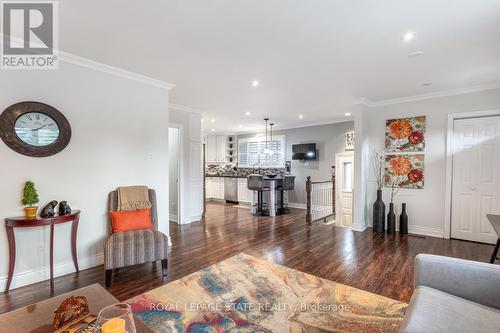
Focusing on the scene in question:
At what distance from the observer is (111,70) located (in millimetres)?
3229

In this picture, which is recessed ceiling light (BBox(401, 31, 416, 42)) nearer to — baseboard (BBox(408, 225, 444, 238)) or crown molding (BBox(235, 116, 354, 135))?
baseboard (BBox(408, 225, 444, 238))

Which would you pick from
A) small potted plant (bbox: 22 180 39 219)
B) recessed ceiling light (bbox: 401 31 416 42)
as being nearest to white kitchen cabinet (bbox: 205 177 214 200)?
small potted plant (bbox: 22 180 39 219)

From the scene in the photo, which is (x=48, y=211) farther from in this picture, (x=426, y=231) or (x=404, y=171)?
(x=426, y=231)

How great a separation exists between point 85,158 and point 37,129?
56cm

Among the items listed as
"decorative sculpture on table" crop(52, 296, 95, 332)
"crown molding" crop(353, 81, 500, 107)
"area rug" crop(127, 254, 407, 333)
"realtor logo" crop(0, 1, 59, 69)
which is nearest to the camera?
"decorative sculpture on table" crop(52, 296, 95, 332)

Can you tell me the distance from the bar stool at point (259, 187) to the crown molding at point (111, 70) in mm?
3342

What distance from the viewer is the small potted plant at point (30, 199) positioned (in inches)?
98.6

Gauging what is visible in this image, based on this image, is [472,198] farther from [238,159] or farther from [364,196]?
[238,159]

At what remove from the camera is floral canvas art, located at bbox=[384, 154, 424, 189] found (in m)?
4.58

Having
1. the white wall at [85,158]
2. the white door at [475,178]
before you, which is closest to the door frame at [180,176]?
the white wall at [85,158]

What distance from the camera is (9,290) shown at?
8.21ft

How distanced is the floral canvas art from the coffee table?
16.3 ft

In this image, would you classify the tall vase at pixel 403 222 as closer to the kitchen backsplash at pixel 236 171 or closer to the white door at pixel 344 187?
the white door at pixel 344 187

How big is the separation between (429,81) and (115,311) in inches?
188
